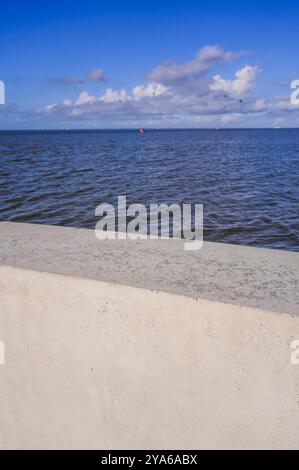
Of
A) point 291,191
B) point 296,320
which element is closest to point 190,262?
point 296,320

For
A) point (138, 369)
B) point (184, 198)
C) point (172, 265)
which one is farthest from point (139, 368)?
point (184, 198)

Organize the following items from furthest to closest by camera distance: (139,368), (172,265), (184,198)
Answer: (184,198) < (172,265) < (139,368)

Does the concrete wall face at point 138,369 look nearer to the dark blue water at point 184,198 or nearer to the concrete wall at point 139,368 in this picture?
the concrete wall at point 139,368

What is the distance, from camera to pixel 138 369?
61.7 inches

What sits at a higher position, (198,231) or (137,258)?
(137,258)

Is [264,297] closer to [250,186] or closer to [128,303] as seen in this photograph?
[128,303]

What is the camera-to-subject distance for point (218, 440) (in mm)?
1550
